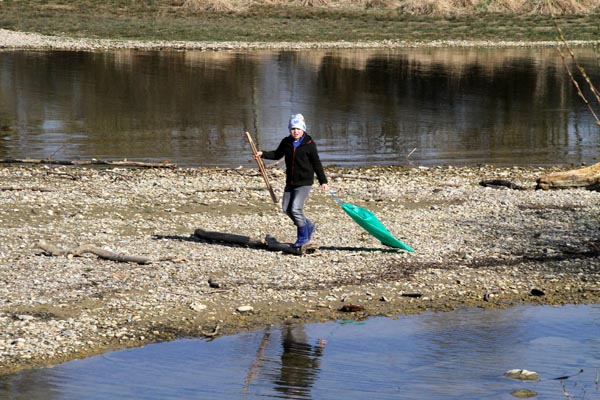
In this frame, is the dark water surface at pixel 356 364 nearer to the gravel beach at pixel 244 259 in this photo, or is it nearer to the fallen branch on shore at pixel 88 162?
the gravel beach at pixel 244 259

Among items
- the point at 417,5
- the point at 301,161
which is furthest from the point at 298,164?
the point at 417,5

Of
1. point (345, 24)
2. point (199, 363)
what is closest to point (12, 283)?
point (199, 363)

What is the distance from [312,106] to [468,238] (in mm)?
23005

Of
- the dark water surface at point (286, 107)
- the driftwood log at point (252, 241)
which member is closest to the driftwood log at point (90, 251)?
the driftwood log at point (252, 241)

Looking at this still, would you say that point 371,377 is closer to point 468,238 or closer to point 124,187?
point 468,238

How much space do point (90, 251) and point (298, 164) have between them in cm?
332

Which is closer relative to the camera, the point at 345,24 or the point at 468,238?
the point at 468,238

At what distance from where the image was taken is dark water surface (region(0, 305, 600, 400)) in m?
10.4

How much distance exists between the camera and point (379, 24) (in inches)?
3150

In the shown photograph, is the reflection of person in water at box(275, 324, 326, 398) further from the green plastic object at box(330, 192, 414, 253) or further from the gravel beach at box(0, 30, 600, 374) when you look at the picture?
the green plastic object at box(330, 192, 414, 253)

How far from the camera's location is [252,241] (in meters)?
15.6

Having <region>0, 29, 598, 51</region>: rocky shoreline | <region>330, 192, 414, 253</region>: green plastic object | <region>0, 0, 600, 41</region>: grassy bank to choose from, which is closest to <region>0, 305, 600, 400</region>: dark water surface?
<region>330, 192, 414, 253</region>: green plastic object

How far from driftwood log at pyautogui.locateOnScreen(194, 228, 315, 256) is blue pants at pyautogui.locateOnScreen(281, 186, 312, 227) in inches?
18.1

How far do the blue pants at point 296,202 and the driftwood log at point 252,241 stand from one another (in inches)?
18.1
